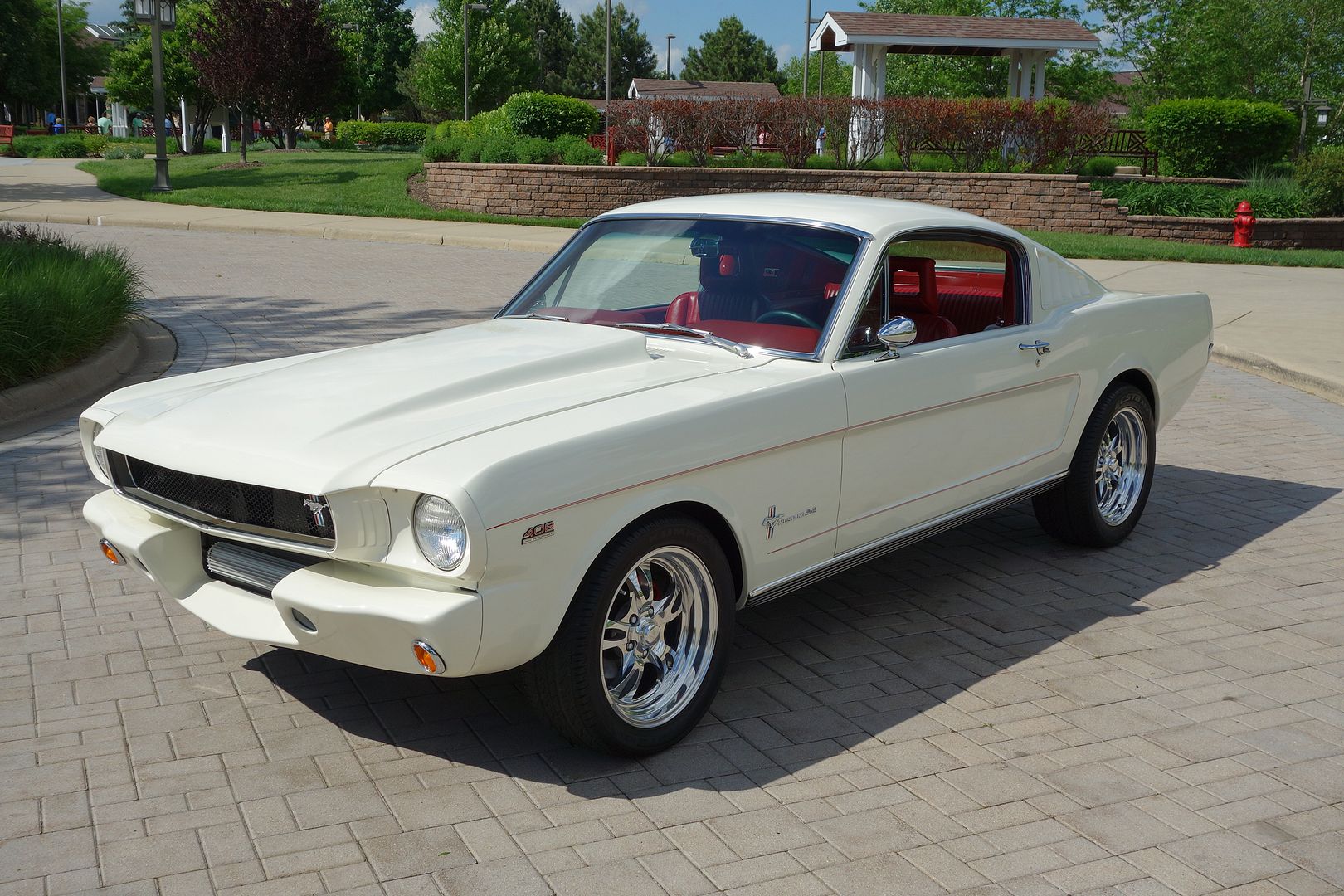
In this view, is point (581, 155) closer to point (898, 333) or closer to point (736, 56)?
point (898, 333)

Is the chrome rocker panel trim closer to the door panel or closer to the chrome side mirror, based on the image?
the door panel

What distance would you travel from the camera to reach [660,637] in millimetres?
3932

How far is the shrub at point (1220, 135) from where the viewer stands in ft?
89.2

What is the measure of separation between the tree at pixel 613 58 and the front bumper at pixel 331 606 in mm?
104162

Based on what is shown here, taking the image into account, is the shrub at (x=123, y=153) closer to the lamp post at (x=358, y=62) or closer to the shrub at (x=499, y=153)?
the shrub at (x=499, y=153)

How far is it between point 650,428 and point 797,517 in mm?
785

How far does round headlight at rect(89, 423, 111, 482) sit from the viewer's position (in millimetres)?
4155

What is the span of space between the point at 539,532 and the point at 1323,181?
2375cm

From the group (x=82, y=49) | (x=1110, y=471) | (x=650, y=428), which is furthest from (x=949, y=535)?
(x=82, y=49)

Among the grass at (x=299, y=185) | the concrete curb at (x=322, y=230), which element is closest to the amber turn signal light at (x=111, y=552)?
the concrete curb at (x=322, y=230)

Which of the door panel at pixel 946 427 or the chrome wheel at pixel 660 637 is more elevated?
the door panel at pixel 946 427

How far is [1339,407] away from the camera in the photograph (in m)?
9.77

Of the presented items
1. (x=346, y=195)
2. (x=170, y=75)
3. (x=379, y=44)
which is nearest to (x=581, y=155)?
(x=346, y=195)

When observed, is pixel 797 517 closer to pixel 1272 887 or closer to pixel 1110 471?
pixel 1272 887
